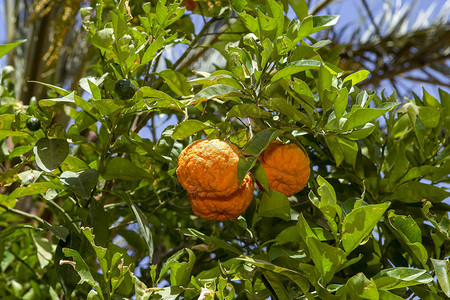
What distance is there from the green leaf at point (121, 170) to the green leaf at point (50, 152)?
0.34 feet

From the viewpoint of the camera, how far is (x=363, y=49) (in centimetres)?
240

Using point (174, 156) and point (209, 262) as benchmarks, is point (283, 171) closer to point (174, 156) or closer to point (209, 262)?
point (174, 156)

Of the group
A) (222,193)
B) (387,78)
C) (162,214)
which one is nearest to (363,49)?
(387,78)

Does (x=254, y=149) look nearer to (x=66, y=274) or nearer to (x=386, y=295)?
(x=386, y=295)

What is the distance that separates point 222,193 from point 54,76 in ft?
4.21

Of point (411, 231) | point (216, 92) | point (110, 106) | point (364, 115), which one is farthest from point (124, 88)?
point (411, 231)

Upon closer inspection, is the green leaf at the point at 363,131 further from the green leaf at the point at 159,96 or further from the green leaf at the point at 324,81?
the green leaf at the point at 159,96

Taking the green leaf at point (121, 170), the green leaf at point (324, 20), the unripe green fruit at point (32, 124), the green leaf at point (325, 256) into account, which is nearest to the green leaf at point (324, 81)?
the green leaf at point (324, 20)

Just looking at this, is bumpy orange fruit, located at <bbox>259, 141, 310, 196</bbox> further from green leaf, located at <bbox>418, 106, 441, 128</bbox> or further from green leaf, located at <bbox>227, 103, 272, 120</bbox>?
green leaf, located at <bbox>418, 106, 441, 128</bbox>

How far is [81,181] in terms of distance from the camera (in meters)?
0.93

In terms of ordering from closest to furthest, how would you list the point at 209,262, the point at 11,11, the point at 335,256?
1. the point at 335,256
2. the point at 209,262
3. the point at 11,11

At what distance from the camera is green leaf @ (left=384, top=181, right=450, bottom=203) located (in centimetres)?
101

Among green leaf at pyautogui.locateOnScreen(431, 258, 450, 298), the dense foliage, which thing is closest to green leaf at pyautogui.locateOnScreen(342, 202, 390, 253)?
the dense foliage

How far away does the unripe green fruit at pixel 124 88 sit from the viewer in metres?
0.91
